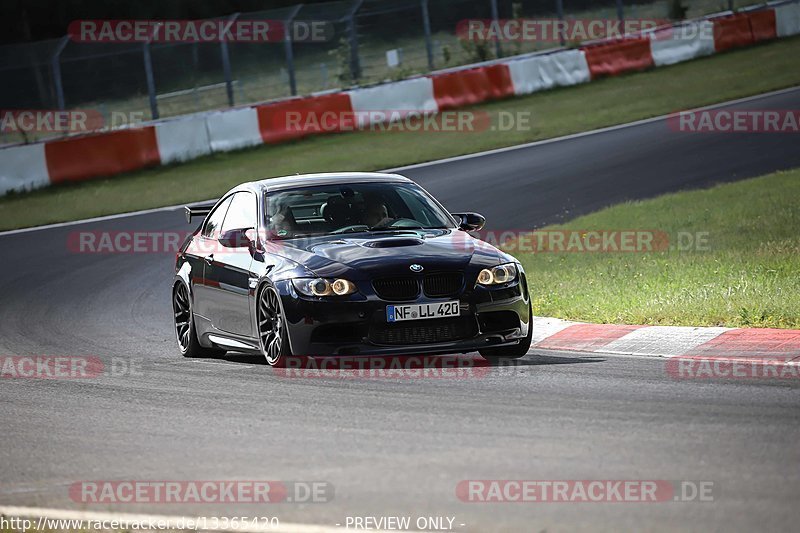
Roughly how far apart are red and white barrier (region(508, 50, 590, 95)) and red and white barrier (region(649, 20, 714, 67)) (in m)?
2.02

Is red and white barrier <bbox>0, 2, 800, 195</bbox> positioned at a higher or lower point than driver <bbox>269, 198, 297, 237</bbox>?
lower

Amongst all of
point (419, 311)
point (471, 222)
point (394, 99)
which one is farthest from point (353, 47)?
point (419, 311)

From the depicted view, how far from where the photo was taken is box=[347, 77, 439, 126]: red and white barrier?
2775 centimetres

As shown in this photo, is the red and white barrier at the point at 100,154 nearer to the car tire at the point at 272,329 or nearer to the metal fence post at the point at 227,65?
the metal fence post at the point at 227,65

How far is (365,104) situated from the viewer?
2786 cm

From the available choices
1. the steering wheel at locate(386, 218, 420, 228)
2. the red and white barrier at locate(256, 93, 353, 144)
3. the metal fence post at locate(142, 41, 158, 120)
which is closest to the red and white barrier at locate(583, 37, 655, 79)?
the red and white barrier at locate(256, 93, 353, 144)

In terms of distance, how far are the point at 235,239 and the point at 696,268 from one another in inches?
192

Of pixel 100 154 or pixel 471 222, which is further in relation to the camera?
pixel 100 154

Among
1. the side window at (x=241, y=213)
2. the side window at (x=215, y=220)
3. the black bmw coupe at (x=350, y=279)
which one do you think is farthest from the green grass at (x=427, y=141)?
the black bmw coupe at (x=350, y=279)

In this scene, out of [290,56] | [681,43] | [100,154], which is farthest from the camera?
[681,43]

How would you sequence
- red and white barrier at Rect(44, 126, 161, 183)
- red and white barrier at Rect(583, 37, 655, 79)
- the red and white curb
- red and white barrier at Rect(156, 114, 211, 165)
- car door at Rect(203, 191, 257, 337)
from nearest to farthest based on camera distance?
the red and white curb < car door at Rect(203, 191, 257, 337) < red and white barrier at Rect(44, 126, 161, 183) < red and white barrier at Rect(156, 114, 211, 165) < red and white barrier at Rect(583, 37, 655, 79)

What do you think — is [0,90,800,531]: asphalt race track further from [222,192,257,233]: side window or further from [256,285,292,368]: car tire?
[222,192,257,233]: side window

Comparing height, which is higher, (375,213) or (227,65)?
(227,65)

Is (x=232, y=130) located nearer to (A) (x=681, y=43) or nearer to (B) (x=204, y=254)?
(A) (x=681, y=43)
